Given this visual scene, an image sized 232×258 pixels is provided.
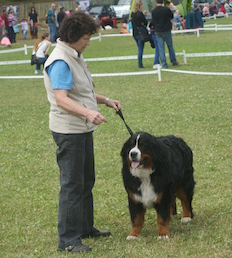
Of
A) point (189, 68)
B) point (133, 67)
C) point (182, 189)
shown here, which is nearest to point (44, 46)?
point (133, 67)

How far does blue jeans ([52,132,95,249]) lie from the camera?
5488 millimetres

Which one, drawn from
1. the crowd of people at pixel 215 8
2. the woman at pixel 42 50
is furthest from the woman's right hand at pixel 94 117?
the crowd of people at pixel 215 8

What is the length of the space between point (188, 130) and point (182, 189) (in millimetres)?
4827

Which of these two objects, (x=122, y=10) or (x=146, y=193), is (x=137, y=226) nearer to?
(x=146, y=193)

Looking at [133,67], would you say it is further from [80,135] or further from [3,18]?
[3,18]

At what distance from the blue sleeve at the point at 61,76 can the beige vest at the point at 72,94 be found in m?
0.05

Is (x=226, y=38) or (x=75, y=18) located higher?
(x=75, y=18)

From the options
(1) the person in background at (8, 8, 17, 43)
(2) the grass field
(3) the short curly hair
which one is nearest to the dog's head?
(2) the grass field

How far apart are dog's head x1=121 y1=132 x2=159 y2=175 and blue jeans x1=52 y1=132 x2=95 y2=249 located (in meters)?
0.39

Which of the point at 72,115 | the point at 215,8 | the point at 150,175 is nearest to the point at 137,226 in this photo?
the point at 150,175

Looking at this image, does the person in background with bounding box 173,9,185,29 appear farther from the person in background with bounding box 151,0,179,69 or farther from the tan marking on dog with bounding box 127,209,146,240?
the tan marking on dog with bounding box 127,209,146,240

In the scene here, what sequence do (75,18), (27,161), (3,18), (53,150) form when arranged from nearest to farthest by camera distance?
1. (75,18)
2. (27,161)
3. (53,150)
4. (3,18)

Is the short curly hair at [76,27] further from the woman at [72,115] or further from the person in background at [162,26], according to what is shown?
the person in background at [162,26]

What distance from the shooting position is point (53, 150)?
1045 centimetres
